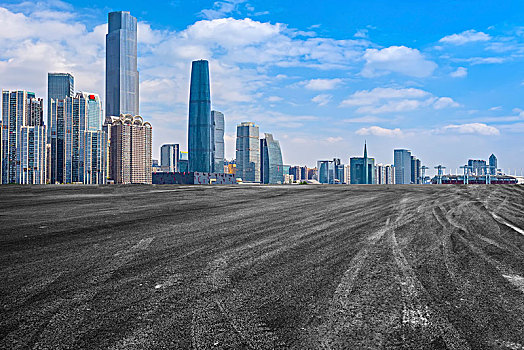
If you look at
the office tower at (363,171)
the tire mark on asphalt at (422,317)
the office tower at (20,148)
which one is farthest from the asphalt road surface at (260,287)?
the office tower at (363,171)

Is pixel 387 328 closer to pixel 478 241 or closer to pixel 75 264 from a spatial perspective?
pixel 75 264

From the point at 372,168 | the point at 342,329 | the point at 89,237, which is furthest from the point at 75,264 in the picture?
the point at 372,168

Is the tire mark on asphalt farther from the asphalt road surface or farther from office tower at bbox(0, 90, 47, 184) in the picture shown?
office tower at bbox(0, 90, 47, 184)

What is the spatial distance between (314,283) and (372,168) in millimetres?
202777

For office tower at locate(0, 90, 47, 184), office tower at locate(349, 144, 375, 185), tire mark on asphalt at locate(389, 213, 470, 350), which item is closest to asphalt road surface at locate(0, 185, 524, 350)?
tire mark on asphalt at locate(389, 213, 470, 350)

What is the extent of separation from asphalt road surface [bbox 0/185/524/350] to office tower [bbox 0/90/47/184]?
181 metres

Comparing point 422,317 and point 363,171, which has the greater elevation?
point 363,171

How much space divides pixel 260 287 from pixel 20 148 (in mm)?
197552

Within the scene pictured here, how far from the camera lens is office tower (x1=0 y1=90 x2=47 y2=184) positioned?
16012 cm

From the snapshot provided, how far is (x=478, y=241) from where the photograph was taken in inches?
305

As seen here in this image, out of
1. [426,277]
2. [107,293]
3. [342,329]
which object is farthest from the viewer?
[426,277]

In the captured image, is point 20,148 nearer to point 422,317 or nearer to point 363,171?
point 363,171

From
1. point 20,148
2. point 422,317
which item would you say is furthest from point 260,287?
point 20,148

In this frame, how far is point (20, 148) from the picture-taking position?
167m
